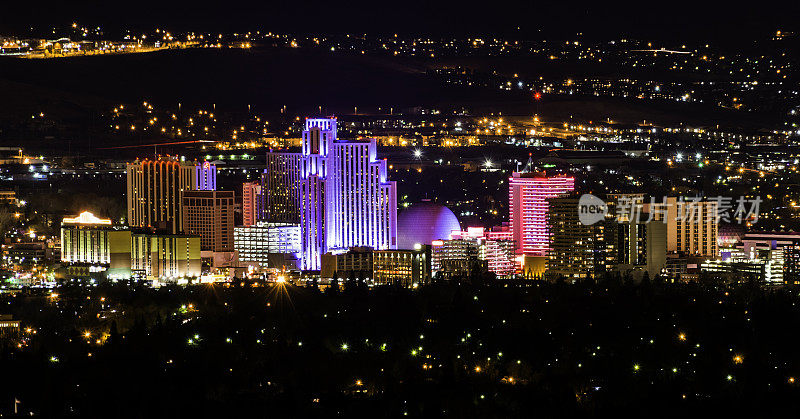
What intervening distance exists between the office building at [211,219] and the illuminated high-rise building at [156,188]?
875 mm

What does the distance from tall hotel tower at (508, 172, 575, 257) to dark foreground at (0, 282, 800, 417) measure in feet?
21.3

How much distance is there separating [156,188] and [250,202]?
2448mm

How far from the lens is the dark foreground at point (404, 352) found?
28.4 metres

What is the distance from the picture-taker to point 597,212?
46281mm

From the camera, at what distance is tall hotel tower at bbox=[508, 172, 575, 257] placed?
47562mm

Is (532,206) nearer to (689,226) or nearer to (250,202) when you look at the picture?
(689,226)

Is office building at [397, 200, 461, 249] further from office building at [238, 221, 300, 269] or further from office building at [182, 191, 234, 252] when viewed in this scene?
office building at [182, 191, 234, 252]

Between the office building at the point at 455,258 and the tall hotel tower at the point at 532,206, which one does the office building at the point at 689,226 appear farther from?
the office building at the point at 455,258

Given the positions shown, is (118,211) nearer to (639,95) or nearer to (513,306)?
(513,306)

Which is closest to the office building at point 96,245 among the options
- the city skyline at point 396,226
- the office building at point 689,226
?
the city skyline at point 396,226

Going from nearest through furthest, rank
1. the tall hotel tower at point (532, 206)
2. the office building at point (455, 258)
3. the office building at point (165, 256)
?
1. the office building at point (455, 258)
2. the office building at point (165, 256)
3. the tall hotel tower at point (532, 206)

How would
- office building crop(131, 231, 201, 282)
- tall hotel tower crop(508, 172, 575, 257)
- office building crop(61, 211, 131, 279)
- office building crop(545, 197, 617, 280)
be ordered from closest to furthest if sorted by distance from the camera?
office building crop(131, 231, 201, 282)
office building crop(545, 197, 617, 280)
office building crop(61, 211, 131, 279)
tall hotel tower crop(508, 172, 575, 257)

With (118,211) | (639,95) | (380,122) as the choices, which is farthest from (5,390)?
(639,95)

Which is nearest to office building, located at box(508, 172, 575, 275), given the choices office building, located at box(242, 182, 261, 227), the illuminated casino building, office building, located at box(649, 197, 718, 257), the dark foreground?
office building, located at box(649, 197, 718, 257)
